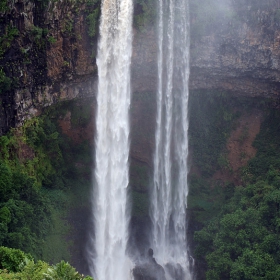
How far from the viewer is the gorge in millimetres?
19234

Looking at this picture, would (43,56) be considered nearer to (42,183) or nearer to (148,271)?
(42,183)

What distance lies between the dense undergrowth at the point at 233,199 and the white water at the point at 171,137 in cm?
129

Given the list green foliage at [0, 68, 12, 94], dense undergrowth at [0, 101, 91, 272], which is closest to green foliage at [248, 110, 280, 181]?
dense undergrowth at [0, 101, 91, 272]

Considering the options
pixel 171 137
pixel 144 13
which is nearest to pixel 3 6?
pixel 144 13

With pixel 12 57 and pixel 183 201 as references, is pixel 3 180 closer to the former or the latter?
pixel 12 57

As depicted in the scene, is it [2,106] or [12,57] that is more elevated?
[12,57]

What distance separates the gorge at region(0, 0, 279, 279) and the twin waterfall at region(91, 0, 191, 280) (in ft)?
2.01

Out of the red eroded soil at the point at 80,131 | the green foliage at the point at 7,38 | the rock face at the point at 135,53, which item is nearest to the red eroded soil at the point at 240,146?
the rock face at the point at 135,53

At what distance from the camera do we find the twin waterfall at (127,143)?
21.4 meters

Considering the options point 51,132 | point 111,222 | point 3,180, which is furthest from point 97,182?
point 3,180

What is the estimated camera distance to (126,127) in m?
22.2

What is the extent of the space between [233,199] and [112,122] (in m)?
7.20

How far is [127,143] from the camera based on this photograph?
21984mm

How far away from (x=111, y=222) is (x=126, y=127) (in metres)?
4.68
